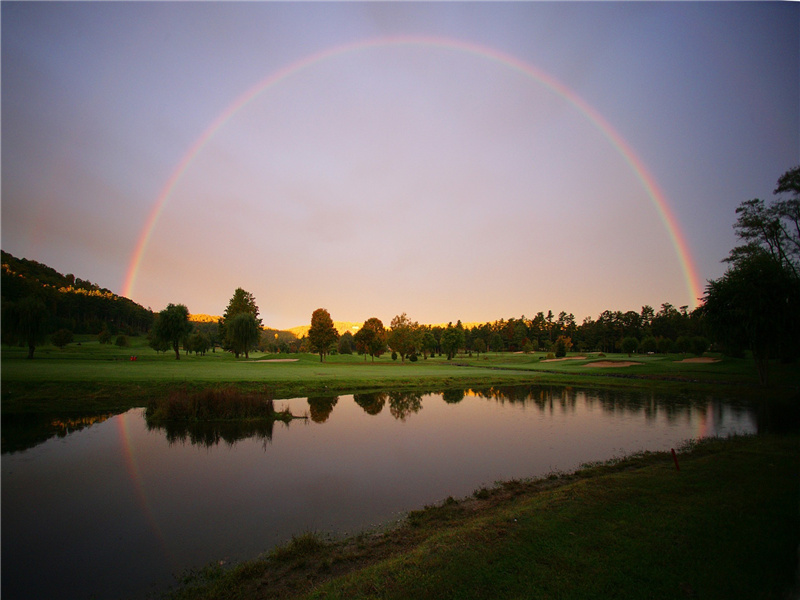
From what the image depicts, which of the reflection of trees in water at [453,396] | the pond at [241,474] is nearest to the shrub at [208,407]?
the pond at [241,474]

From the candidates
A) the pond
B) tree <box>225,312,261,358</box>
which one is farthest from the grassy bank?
tree <box>225,312,261,358</box>

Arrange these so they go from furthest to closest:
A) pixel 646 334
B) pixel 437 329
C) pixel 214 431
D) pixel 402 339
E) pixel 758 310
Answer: pixel 437 329 < pixel 646 334 < pixel 402 339 < pixel 758 310 < pixel 214 431

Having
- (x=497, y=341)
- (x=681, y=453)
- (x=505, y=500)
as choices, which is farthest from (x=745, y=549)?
Result: (x=497, y=341)

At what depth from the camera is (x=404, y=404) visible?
3067 cm

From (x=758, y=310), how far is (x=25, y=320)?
65.7 m

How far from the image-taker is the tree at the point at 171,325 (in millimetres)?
59750

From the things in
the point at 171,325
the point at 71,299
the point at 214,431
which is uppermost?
the point at 71,299

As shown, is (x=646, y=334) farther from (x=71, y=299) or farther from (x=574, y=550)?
(x=71, y=299)

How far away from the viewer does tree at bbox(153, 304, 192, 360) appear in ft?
196

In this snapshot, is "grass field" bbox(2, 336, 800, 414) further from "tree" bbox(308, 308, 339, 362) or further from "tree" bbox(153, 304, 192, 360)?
"tree" bbox(308, 308, 339, 362)

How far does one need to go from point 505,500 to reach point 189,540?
8537 mm

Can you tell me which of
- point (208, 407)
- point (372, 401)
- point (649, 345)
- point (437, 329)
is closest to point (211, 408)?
point (208, 407)

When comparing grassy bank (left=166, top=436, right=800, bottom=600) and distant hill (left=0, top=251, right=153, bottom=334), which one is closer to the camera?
grassy bank (left=166, top=436, right=800, bottom=600)

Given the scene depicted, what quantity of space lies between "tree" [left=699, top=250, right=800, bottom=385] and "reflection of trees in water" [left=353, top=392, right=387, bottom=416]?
30.8m
